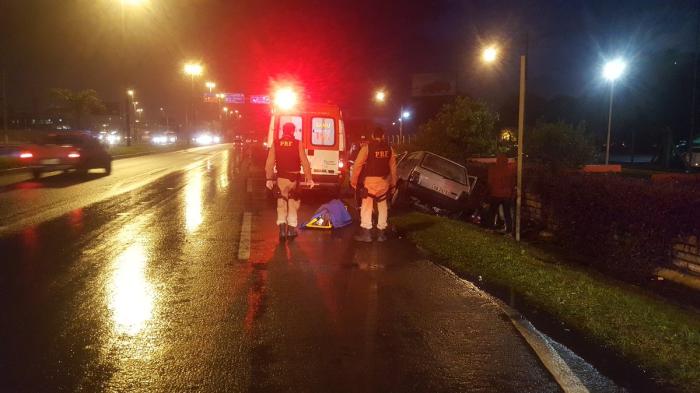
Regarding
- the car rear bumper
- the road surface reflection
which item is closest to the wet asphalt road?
the road surface reflection

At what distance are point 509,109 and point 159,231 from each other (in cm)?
7347

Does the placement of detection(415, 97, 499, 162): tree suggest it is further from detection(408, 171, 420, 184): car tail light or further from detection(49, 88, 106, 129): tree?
detection(49, 88, 106, 129): tree

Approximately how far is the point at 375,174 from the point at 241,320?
4.59 m

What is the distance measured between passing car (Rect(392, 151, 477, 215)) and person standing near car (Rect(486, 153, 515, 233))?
177 cm

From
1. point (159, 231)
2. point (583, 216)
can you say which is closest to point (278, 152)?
point (159, 231)

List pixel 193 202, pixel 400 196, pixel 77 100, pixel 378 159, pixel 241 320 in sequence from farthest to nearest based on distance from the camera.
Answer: pixel 77 100, pixel 193 202, pixel 400 196, pixel 378 159, pixel 241 320

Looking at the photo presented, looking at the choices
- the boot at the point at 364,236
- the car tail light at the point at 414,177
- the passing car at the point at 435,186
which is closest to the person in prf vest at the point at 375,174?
the boot at the point at 364,236

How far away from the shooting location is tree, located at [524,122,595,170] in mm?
23719

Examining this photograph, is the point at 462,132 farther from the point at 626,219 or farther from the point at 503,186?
the point at 626,219

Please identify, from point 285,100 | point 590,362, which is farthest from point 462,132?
point 590,362

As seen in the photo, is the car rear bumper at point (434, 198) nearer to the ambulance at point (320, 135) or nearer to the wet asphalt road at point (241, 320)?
the ambulance at point (320, 135)

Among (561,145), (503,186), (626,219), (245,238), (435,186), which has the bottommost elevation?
(245,238)

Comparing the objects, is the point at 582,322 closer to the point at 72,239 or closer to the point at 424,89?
the point at 72,239

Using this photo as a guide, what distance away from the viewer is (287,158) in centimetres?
941
